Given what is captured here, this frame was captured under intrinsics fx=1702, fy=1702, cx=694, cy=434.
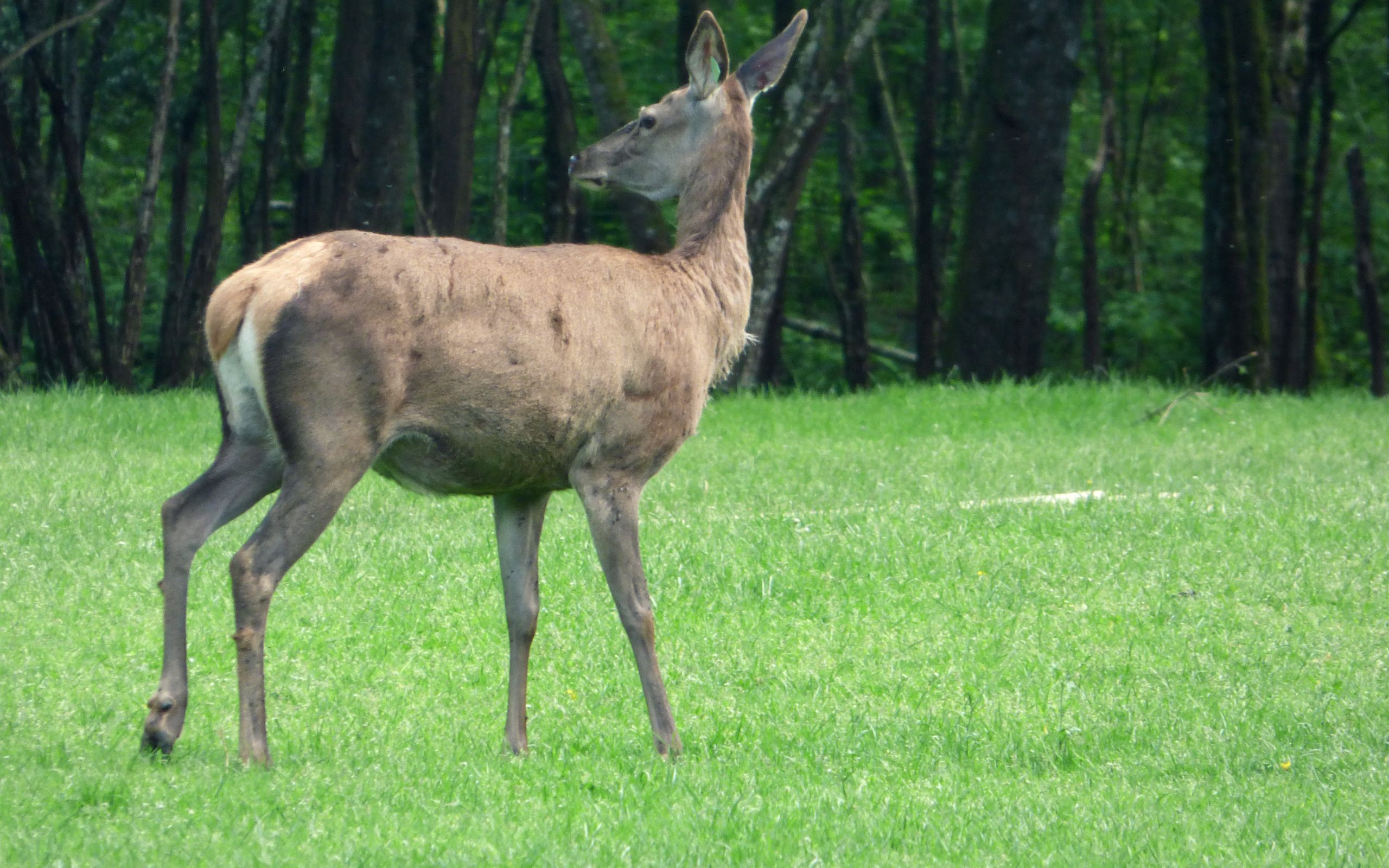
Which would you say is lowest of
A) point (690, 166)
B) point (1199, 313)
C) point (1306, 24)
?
point (1199, 313)

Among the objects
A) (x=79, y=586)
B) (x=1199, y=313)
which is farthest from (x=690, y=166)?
(x=1199, y=313)

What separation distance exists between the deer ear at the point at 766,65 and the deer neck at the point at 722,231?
0.19 m

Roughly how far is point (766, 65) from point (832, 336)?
1859 centimetres

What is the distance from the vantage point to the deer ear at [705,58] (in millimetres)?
6438

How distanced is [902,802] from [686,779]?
66 cm

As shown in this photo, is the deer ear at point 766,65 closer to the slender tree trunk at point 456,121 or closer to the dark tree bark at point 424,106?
the slender tree trunk at point 456,121

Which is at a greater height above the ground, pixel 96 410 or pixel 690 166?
pixel 690 166

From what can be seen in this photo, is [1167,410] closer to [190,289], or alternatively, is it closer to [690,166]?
[690,166]

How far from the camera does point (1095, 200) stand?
20984mm

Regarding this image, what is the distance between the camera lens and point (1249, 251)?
57.4ft

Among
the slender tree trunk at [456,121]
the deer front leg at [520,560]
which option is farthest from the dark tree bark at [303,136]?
the deer front leg at [520,560]

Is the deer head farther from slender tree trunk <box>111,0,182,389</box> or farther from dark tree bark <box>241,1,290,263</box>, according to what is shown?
dark tree bark <box>241,1,290,263</box>

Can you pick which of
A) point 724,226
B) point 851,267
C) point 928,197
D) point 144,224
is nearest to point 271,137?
point 144,224

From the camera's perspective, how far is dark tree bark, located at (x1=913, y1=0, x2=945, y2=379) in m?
21.7
